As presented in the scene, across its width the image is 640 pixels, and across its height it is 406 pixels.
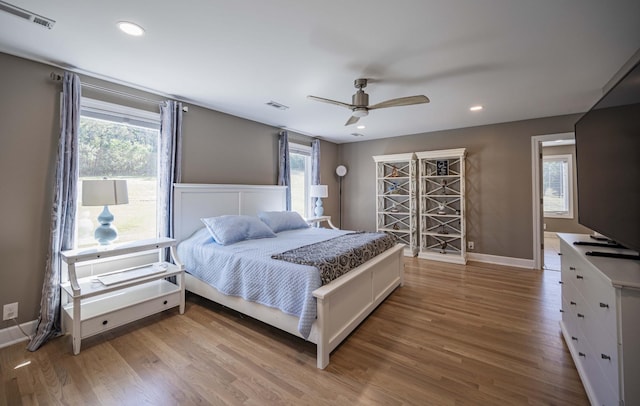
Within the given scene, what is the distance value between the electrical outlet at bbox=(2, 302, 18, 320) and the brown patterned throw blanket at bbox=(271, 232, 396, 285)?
7.34ft

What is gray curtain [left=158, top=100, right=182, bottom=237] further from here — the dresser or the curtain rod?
the dresser

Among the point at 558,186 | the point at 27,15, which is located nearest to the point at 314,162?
the point at 27,15

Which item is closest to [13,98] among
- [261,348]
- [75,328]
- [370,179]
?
[75,328]

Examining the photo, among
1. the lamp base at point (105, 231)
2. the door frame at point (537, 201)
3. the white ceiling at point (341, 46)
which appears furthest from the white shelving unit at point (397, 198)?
the lamp base at point (105, 231)

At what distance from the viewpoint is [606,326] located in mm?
1366

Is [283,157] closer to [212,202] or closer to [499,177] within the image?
[212,202]

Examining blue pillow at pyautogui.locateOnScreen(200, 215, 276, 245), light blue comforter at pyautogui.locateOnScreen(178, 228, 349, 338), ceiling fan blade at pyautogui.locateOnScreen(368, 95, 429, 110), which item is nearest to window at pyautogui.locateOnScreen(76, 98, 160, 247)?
light blue comforter at pyautogui.locateOnScreen(178, 228, 349, 338)

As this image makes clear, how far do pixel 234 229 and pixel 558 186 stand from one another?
8039 mm

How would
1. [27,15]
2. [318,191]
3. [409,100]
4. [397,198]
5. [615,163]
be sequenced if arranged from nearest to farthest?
1. [615,163]
2. [27,15]
3. [409,100]
4. [318,191]
5. [397,198]

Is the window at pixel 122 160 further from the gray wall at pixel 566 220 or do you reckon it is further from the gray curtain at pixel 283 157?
the gray wall at pixel 566 220

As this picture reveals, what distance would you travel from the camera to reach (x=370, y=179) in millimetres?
6023

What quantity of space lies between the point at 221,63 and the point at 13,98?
1.76 metres

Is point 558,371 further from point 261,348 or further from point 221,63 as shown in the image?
point 221,63

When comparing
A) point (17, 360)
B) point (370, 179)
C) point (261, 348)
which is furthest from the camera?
point (370, 179)
